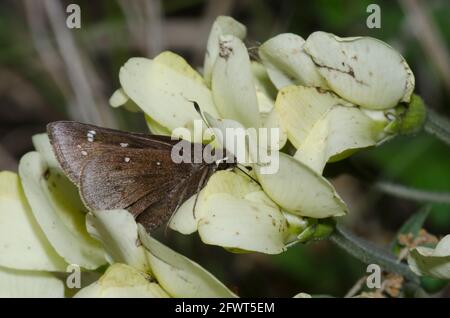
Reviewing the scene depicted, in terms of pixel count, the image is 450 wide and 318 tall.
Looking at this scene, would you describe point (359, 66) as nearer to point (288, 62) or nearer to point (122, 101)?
point (288, 62)

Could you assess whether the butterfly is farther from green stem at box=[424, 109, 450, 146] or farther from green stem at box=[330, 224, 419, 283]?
green stem at box=[424, 109, 450, 146]

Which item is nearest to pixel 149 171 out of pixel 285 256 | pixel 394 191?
pixel 394 191

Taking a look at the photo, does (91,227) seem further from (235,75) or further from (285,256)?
(285,256)

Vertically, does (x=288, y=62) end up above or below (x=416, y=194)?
above

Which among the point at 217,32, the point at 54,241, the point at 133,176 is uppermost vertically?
the point at 217,32

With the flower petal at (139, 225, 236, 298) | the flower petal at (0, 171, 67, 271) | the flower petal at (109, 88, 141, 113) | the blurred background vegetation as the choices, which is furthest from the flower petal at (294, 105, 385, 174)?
the blurred background vegetation

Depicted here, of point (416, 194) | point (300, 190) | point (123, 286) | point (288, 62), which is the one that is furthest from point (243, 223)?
point (416, 194)

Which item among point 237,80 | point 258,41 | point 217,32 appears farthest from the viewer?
point 258,41
